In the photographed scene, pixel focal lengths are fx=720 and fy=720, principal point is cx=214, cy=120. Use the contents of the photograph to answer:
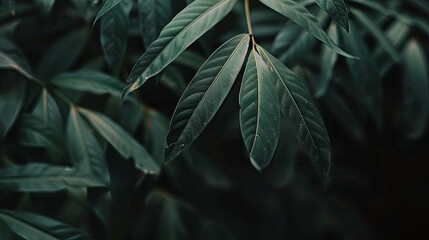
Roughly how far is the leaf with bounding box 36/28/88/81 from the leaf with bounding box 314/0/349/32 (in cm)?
47

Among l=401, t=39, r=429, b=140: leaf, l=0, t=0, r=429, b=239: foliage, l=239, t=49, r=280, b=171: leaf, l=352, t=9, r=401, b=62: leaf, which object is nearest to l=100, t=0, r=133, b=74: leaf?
l=0, t=0, r=429, b=239: foliage

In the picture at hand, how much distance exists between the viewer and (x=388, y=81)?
1310 mm

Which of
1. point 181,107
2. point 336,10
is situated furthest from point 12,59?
point 336,10

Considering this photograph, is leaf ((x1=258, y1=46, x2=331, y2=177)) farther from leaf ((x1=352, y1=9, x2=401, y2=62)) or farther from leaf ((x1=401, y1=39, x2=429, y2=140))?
leaf ((x1=401, y1=39, x2=429, y2=140))

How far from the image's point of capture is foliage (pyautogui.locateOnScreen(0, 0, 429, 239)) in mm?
695

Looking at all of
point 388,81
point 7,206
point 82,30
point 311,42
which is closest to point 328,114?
point 388,81

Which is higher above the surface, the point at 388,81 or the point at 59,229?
the point at 59,229

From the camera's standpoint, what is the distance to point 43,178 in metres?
0.87

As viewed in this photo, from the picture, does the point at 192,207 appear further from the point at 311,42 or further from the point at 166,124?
the point at 311,42

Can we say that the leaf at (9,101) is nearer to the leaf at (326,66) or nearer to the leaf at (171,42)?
the leaf at (171,42)

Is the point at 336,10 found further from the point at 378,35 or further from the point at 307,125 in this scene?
the point at 378,35

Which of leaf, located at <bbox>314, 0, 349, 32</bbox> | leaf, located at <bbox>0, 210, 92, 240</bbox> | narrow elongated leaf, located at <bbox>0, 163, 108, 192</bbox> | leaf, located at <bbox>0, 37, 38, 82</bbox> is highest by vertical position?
leaf, located at <bbox>314, 0, 349, 32</bbox>

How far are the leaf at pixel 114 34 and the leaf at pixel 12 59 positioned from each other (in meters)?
0.11

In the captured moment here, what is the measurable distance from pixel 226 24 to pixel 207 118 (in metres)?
0.54
